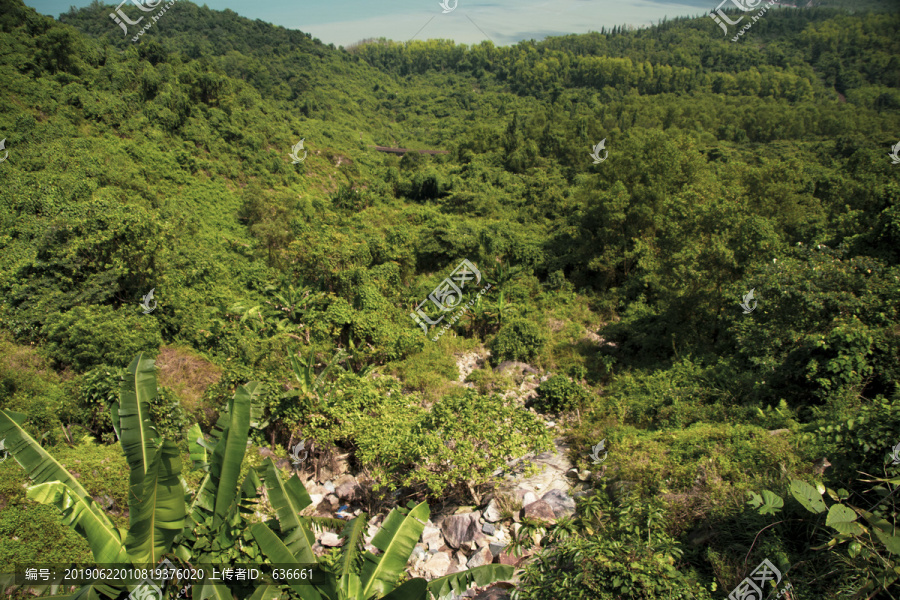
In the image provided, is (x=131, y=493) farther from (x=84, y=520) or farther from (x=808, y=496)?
(x=808, y=496)

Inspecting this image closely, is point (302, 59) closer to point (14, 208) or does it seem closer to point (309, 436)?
point (14, 208)

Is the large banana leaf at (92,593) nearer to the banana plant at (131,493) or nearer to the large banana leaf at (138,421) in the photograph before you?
the banana plant at (131,493)

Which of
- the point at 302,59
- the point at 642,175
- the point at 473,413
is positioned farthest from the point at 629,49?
the point at 473,413

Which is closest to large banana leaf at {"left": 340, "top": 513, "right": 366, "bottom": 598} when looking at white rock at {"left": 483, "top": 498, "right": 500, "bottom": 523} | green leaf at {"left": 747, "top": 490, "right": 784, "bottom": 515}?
white rock at {"left": 483, "top": 498, "right": 500, "bottom": 523}

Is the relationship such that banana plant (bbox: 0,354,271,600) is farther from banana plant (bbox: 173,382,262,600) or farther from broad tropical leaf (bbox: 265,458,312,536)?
broad tropical leaf (bbox: 265,458,312,536)

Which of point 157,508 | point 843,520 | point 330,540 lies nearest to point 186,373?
point 330,540

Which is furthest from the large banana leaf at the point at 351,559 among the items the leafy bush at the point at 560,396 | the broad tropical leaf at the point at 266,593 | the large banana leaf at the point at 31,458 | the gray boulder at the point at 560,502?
the leafy bush at the point at 560,396

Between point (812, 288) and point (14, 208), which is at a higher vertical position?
point (14, 208)
